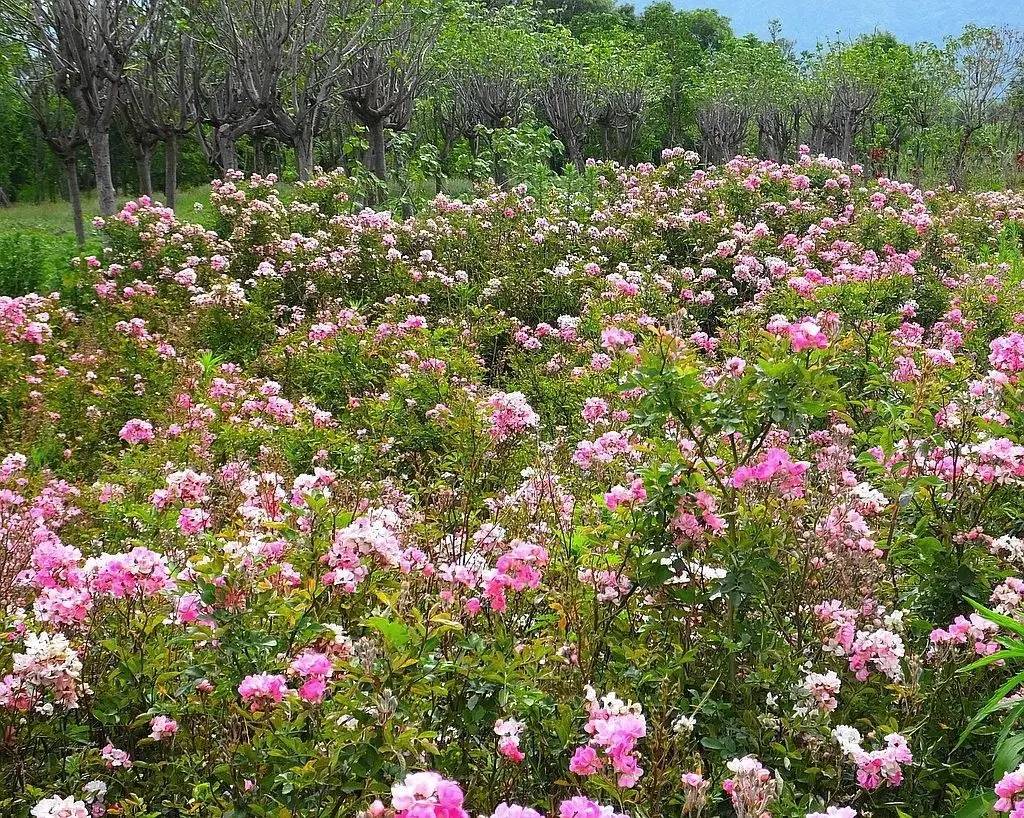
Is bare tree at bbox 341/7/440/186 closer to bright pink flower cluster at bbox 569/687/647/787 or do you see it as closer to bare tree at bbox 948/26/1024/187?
bright pink flower cluster at bbox 569/687/647/787

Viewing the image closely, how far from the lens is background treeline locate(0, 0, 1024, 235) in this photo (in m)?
13.7

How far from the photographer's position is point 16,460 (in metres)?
4.46

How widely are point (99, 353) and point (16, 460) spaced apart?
2.63 metres

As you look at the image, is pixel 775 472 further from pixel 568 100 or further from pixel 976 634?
pixel 568 100

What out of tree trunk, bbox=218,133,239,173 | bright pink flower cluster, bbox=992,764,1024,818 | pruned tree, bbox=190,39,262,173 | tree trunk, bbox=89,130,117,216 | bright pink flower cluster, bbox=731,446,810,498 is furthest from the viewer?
tree trunk, bbox=218,133,239,173

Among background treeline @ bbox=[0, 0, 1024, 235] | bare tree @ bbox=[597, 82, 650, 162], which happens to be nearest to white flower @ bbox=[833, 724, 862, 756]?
background treeline @ bbox=[0, 0, 1024, 235]

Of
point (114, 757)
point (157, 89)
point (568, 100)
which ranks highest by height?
point (568, 100)

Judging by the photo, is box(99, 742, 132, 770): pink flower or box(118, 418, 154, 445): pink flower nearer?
box(99, 742, 132, 770): pink flower

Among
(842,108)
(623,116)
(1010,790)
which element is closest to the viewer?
(1010,790)

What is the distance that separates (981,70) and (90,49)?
30394 millimetres

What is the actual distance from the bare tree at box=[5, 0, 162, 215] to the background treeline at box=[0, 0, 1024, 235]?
0.12ft

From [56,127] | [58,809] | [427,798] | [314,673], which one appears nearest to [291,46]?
[56,127]

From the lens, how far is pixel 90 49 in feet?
38.0

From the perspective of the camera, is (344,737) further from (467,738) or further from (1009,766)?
(1009,766)
